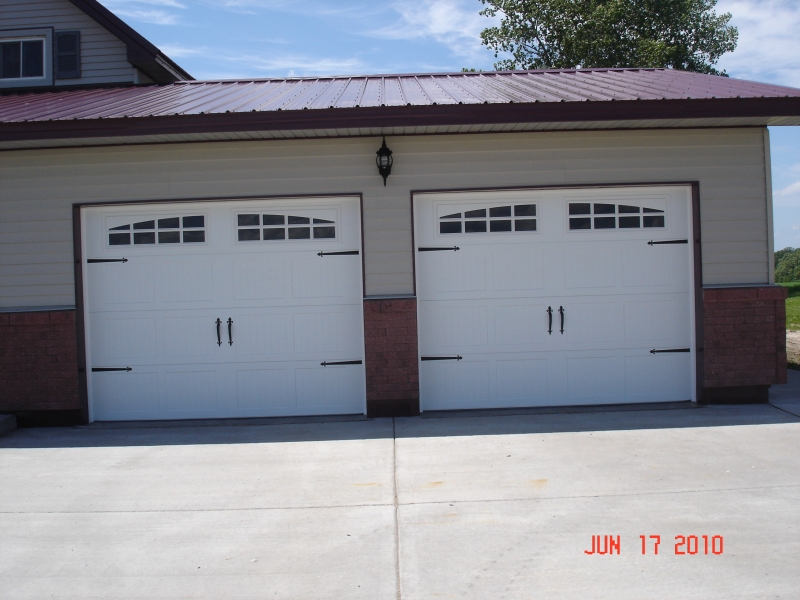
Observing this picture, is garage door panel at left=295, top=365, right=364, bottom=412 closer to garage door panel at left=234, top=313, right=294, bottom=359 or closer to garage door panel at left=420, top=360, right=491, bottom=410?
garage door panel at left=234, top=313, right=294, bottom=359

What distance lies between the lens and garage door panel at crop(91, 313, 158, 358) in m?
8.48

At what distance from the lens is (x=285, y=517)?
5.19m

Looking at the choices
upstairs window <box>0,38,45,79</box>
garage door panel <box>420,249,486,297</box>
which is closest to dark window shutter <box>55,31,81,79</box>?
upstairs window <box>0,38,45,79</box>

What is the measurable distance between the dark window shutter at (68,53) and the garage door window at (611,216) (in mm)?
7264

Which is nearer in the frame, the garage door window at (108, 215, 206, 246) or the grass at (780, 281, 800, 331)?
the garage door window at (108, 215, 206, 246)

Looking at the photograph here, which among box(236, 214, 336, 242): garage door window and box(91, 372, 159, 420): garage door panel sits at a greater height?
box(236, 214, 336, 242): garage door window

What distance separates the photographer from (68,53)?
10688 millimetres

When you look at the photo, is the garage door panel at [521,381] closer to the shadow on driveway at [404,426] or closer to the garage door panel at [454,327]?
the shadow on driveway at [404,426]

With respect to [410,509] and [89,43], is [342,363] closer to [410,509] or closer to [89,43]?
[410,509]

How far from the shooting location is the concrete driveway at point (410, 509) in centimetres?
416

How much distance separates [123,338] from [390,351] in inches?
120

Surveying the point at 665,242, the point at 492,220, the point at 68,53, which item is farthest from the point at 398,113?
the point at 68,53

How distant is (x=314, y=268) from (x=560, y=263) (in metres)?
2.76

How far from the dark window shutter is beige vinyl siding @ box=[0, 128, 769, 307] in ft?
9.23
